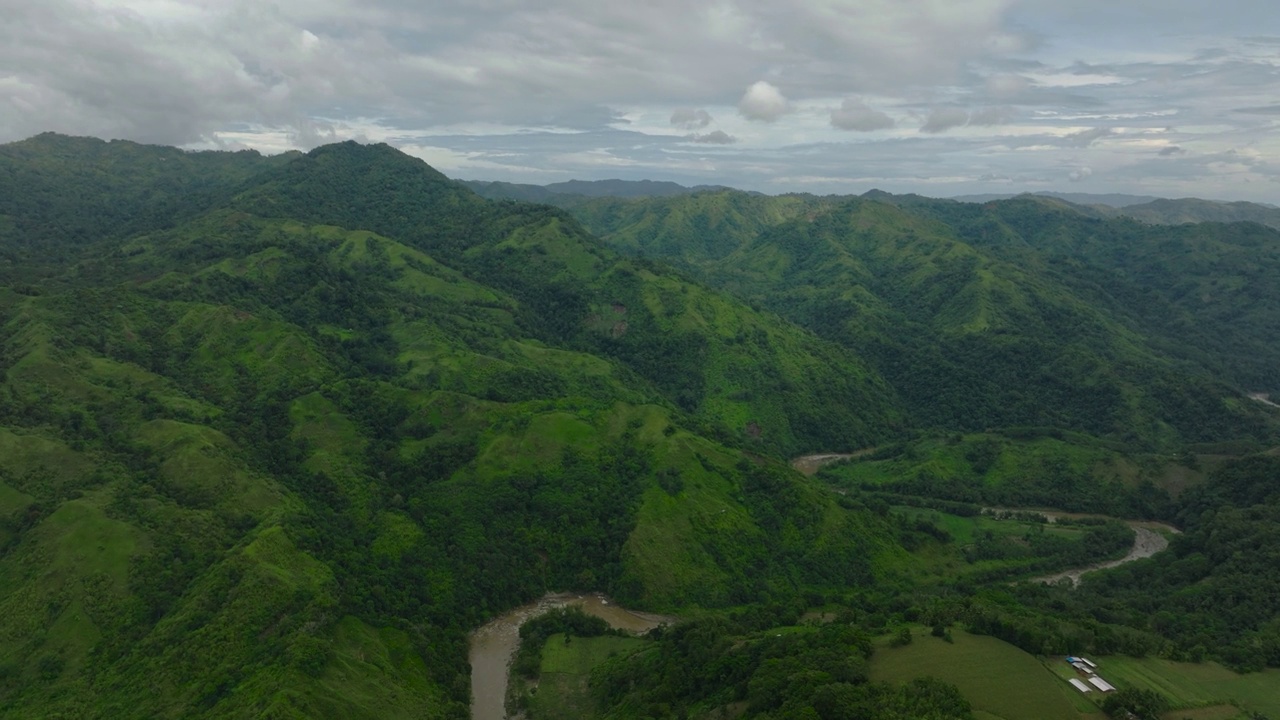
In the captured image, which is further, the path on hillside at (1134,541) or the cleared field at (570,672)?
the path on hillside at (1134,541)

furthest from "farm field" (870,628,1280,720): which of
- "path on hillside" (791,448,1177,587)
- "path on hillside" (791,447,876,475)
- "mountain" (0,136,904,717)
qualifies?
"path on hillside" (791,447,876,475)

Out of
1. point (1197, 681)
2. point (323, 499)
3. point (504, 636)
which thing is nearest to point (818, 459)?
point (504, 636)

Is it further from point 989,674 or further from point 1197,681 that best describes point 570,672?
point 1197,681

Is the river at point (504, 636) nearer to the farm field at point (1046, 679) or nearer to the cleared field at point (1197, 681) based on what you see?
the farm field at point (1046, 679)

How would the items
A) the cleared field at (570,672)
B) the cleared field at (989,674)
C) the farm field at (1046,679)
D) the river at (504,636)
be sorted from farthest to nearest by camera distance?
the river at (504,636) → the cleared field at (570,672) → the farm field at (1046,679) → the cleared field at (989,674)

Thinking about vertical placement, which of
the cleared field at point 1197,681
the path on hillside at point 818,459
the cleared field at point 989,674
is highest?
the cleared field at point 989,674

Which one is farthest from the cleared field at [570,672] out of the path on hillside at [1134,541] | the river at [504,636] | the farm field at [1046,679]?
the path on hillside at [1134,541]
